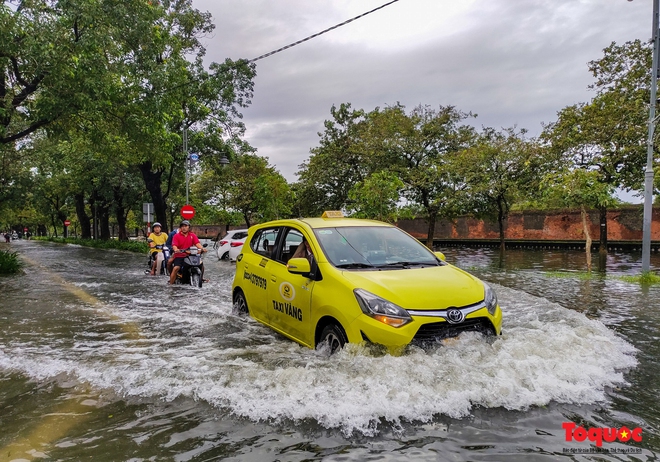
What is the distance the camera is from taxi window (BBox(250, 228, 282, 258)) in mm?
6457

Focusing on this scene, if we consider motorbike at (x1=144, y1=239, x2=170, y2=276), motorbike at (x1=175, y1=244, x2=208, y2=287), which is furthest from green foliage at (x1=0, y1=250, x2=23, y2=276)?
motorbike at (x1=175, y1=244, x2=208, y2=287)

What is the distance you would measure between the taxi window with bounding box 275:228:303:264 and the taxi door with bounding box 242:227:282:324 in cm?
14

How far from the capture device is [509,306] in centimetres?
852

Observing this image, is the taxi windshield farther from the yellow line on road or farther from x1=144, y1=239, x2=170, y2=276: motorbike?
x1=144, y1=239, x2=170, y2=276: motorbike

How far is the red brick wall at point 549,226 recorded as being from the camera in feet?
107

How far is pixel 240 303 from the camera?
23.8 ft

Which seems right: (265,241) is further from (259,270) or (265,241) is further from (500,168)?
(500,168)

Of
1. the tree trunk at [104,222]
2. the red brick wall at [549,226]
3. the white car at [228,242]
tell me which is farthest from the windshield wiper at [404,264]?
the tree trunk at [104,222]

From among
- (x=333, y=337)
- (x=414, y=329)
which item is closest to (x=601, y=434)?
(x=414, y=329)

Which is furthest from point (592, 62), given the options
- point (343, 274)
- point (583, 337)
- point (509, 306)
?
point (343, 274)

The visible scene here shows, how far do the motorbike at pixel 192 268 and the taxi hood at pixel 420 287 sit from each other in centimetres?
703

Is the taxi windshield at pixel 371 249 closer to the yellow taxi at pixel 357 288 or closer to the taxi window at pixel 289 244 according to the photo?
the yellow taxi at pixel 357 288

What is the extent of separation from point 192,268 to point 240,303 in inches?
169

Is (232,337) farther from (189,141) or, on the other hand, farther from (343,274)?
(189,141)
